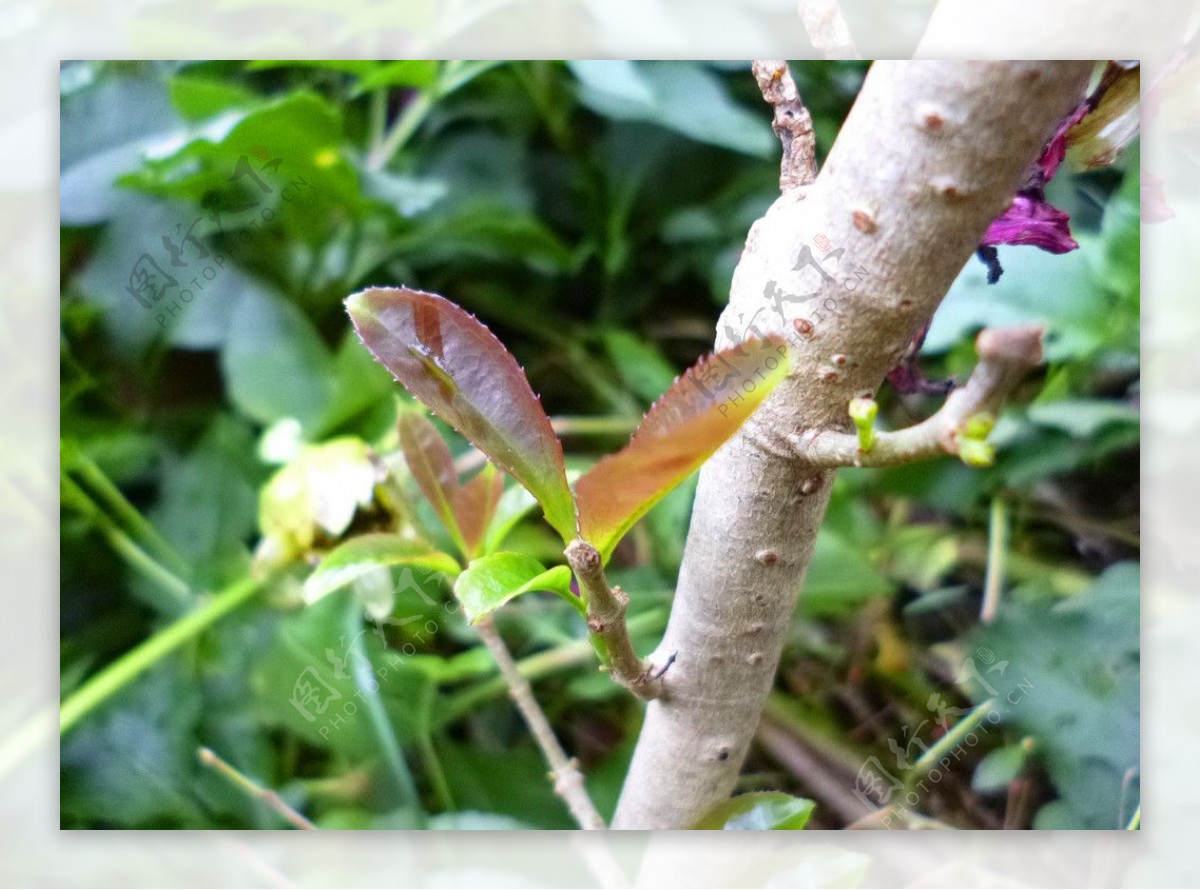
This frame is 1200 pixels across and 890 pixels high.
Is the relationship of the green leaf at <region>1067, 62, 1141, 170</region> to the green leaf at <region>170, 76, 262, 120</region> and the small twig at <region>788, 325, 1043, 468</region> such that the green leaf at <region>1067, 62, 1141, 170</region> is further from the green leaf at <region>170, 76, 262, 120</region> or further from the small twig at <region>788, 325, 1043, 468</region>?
the green leaf at <region>170, 76, 262, 120</region>

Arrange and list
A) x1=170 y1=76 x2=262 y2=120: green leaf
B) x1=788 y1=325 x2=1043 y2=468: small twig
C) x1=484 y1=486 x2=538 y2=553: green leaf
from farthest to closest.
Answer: x1=170 y1=76 x2=262 y2=120: green leaf
x1=484 y1=486 x2=538 y2=553: green leaf
x1=788 y1=325 x2=1043 y2=468: small twig

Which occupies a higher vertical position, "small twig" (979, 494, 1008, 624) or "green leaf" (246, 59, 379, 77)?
"green leaf" (246, 59, 379, 77)

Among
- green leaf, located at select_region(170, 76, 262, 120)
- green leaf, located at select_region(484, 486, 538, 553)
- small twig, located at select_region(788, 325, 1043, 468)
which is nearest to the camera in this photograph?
small twig, located at select_region(788, 325, 1043, 468)

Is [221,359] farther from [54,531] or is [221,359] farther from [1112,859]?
[1112,859]

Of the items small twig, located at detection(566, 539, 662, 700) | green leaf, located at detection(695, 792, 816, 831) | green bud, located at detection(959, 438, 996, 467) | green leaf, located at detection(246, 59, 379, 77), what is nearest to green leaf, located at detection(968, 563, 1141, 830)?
green leaf, located at detection(695, 792, 816, 831)

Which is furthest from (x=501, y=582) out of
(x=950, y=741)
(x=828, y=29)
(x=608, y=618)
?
(x=950, y=741)

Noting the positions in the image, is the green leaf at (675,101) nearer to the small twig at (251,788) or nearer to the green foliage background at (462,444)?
the green foliage background at (462,444)

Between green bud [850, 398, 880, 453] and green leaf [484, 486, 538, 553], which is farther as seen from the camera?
green leaf [484, 486, 538, 553]
